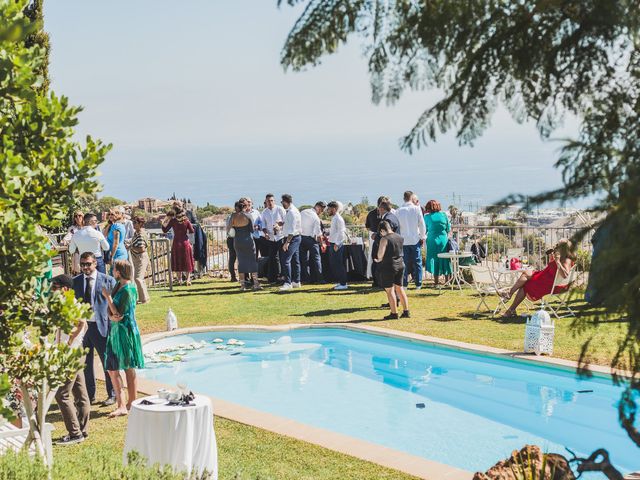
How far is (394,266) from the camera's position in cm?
1297

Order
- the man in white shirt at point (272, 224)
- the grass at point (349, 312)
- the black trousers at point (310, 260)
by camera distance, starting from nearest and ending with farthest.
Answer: the grass at point (349, 312) → the black trousers at point (310, 260) → the man in white shirt at point (272, 224)

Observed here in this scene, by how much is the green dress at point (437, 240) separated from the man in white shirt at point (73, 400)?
29.8 feet

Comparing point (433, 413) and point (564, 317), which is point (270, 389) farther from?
point (564, 317)

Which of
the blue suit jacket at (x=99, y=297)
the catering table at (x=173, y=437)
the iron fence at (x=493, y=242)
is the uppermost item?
the iron fence at (x=493, y=242)

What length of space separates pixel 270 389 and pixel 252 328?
2.38 meters

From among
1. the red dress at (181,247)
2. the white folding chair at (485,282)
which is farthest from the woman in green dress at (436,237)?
the red dress at (181,247)

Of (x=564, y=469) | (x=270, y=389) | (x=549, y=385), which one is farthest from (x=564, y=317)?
(x=564, y=469)

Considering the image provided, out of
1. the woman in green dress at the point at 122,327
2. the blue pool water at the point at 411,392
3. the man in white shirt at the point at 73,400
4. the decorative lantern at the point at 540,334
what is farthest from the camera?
the decorative lantern at the point at 540,334

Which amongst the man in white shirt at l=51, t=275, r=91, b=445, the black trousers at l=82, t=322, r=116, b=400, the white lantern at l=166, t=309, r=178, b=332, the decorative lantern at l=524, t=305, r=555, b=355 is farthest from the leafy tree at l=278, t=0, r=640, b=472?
the white lantern at l=166, t=309, r=178, b=332

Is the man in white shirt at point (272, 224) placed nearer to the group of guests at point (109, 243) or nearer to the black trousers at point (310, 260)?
the black trousers at point (310, 260)

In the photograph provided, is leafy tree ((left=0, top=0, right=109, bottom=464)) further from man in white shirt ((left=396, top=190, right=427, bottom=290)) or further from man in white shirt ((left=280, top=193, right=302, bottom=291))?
man in white shirt ((left=280, top=193, right=302, bottom=291))

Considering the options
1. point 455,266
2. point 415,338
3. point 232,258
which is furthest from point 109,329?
point 232,258

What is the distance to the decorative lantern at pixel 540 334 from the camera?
1044 centimetres

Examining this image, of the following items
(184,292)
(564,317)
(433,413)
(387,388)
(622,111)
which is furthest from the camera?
(184,292)
